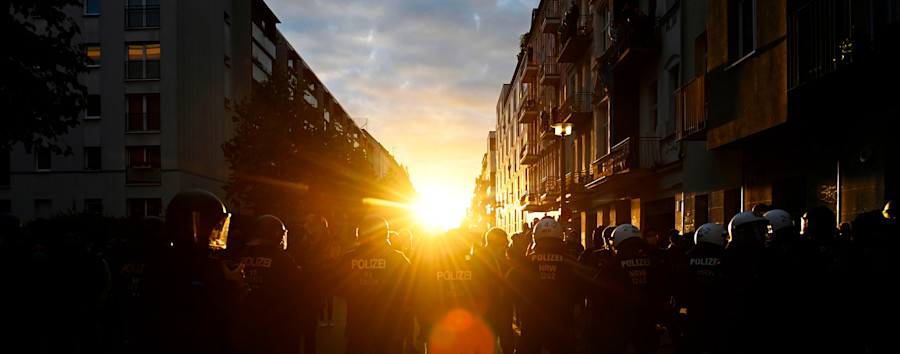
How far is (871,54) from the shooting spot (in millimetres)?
7609

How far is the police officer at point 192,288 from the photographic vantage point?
4031mm

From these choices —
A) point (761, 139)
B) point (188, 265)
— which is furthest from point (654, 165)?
point (188, 265)

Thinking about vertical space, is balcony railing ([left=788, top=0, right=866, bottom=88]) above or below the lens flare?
above

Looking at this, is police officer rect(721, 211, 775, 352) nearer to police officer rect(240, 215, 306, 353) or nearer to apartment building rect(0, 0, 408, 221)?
police officer rect(240, 215, 306, 353)

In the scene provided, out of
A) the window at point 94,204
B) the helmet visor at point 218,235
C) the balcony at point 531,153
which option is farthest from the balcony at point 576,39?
the helmet visor at point 218,235

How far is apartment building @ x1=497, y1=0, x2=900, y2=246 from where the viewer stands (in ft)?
29.8

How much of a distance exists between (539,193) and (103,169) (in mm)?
21814

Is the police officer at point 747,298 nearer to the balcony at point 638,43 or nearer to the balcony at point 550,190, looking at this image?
the balcony at point 638,43

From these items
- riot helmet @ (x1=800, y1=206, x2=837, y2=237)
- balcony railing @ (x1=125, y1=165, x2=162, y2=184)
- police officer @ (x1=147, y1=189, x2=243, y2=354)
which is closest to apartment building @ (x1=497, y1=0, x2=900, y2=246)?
riot helmet @ (x1=800, y1=206, x2=837, y2=237)

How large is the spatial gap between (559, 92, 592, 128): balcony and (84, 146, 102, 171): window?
21277 millimetres

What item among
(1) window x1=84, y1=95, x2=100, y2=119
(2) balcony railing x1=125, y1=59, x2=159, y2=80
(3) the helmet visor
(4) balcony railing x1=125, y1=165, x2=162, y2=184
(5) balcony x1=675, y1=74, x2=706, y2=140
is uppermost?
(2) balcony railing x1=125, y1=59, x2=159, y2=80

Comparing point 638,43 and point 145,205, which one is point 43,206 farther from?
point 638,43

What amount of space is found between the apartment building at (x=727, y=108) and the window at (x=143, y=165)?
18993mm

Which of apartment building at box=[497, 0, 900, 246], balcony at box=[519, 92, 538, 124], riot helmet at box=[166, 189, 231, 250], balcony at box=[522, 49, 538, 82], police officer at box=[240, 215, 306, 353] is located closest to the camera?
riot helmet at box=[166, 189, 231, 250]
